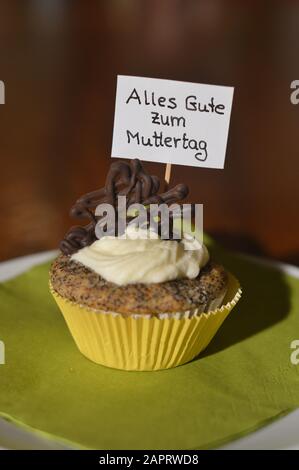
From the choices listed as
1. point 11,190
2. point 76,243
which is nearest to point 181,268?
point 76,243

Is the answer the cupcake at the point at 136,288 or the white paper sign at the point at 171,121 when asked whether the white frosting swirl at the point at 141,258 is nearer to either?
the cupcake at the point at 136,288

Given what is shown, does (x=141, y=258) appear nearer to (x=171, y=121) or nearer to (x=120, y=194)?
Result: (x=120, y=194)

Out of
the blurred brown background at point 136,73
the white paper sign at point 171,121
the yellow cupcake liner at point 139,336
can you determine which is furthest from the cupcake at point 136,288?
the blurred brown background at point 136,73

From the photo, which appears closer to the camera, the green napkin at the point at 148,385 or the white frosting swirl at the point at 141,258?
the green napkin at the point at 148,385

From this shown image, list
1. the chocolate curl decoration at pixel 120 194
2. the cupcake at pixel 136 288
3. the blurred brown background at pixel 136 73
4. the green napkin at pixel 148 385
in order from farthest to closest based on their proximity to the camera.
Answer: the blurred brown background at pixel 136 73 < the chocolate curl decoration at pixel 120 194 < the cupcake at pixel 136 288 < the green napkin at pixel 148 385

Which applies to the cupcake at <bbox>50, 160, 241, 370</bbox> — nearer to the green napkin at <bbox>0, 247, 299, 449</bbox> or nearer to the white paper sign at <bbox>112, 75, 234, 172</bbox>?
the green napkin at <bbox>0, 247, 299, 449</bbox>

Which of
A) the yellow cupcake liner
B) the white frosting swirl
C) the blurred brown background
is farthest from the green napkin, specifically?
the blurred brown background
